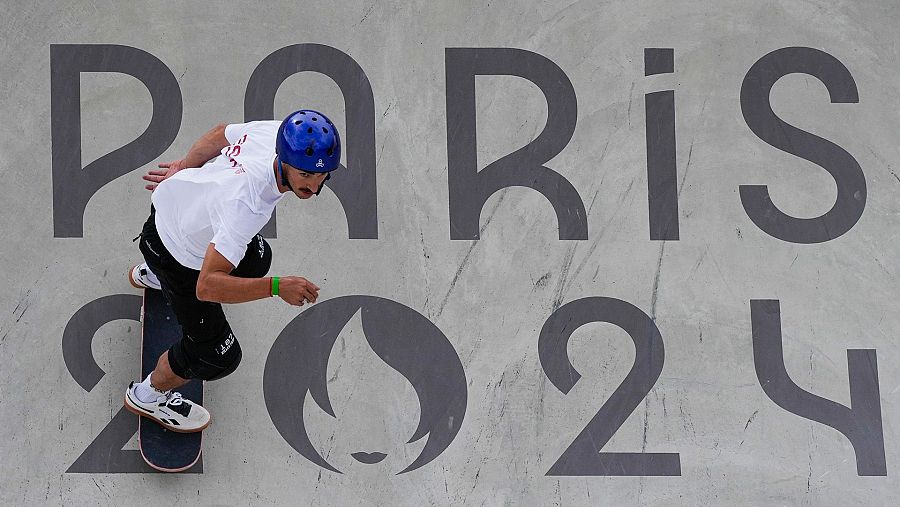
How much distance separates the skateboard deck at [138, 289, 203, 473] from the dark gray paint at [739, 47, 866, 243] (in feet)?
11.3

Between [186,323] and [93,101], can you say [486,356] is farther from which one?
[93,101]

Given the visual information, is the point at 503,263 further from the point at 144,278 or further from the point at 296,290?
the point at 296,290

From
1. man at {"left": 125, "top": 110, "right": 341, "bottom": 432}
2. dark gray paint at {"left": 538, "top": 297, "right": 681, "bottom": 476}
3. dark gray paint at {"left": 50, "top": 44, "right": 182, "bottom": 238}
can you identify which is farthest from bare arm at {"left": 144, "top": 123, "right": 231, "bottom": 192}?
dark gray paint at {"left": 538, "top": 297, "right": 681, "bottom": 476}

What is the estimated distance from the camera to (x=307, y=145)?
502 centimetres

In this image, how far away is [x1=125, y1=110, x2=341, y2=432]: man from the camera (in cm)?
498

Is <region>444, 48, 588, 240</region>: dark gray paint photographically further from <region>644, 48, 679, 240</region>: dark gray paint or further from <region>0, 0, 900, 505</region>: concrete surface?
<region>644, 48, 679, 240</region>: dark gray paint

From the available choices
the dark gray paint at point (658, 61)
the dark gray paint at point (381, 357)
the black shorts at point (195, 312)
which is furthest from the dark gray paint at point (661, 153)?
the black shorts at point (195, 312)

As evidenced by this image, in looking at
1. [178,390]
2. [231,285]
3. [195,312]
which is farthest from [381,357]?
[231,285]

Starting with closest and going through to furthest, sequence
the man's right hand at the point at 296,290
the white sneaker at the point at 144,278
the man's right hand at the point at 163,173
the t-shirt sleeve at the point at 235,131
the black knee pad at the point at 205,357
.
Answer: the man's right hand at the point at 296,290, the t-shirt sleeve at the point at 235,131, the man's right hand at the point at 163,173, the black knee pad at the point at 205,357, the white sneaker at the point at 144,278

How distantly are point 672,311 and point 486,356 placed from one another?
1142 millimetres

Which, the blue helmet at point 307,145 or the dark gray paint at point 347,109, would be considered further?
the dark gray paint at point 347,109

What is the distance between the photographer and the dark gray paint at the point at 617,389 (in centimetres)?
661

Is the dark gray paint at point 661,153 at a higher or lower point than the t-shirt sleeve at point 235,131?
lower

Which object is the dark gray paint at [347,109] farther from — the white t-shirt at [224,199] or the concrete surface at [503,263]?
the white t-shirt at [224,199]
